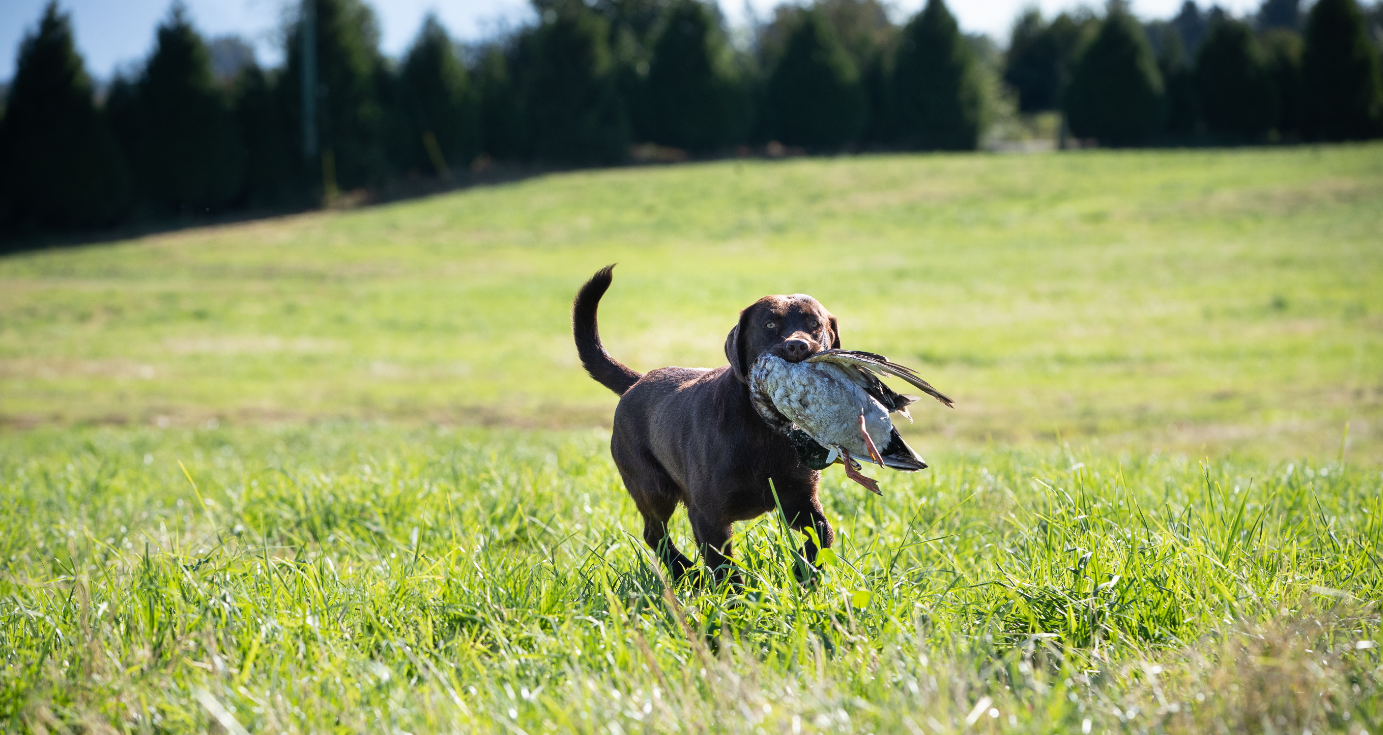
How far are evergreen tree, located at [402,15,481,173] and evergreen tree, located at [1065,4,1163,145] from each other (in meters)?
26.9

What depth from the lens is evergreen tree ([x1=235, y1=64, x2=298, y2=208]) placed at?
35656 mm

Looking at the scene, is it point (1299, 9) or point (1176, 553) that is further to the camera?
point (1299, 9)

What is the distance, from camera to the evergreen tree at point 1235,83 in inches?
1582

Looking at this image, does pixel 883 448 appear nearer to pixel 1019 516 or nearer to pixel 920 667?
pixel 920 667

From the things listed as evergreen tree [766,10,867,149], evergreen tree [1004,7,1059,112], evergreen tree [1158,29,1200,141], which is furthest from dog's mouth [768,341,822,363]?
evergreen tree [1004,7,1059,112]

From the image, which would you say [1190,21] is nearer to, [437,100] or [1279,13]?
[1279,13]

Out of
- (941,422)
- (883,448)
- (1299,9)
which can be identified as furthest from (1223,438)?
(1299,9)

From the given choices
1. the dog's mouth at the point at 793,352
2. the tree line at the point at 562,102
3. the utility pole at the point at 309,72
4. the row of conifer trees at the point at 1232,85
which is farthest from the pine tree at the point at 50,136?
the row of conifer trees at the point at 1232,85

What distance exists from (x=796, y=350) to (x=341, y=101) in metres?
37.4

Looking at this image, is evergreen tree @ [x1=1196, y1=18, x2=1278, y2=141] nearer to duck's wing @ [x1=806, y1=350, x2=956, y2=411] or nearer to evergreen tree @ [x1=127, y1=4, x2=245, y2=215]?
evergreen tree @ [x1=127, y1=4, x2=245, y2=215]

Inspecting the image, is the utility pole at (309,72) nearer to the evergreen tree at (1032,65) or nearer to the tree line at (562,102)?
the tree line at (562,102)

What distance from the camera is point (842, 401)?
9.04 ft

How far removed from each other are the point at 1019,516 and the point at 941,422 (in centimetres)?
695

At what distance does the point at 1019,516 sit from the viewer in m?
4.07
